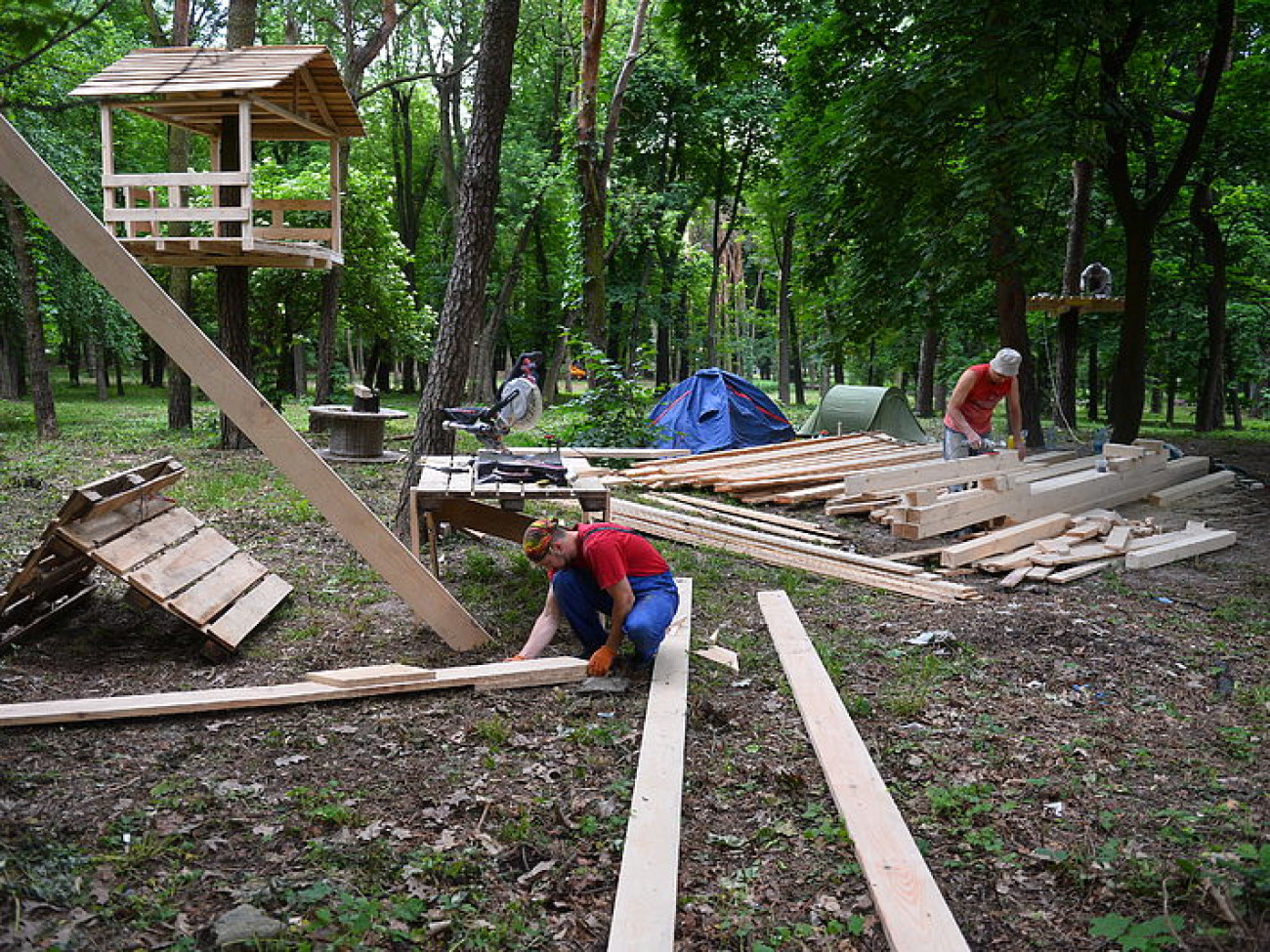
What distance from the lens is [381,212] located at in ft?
63.3

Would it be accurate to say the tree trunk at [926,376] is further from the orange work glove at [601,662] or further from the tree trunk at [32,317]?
the orange work glove at [601,662]

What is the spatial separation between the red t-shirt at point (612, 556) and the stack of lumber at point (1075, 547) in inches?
145

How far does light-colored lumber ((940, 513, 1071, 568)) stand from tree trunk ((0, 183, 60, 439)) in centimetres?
1283

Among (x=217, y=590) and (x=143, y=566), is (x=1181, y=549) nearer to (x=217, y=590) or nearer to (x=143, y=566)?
(x=217, y=590)

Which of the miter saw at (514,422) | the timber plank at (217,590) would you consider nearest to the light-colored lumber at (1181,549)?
the miter saw at (514,422)

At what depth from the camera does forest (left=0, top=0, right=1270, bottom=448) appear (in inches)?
355

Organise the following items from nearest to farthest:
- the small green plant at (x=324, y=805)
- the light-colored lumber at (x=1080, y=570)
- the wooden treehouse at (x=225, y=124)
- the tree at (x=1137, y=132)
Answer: the small green plant at (x=324, y=805)
the light-colored lumber at (x=1080, y=570)
the wooden treehouse at (x=225, y=124)
the tree at (x=1137, y=132)

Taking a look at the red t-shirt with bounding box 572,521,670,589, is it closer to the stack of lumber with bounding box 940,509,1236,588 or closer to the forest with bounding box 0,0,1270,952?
the forest with bounding box 0,0,1270,952

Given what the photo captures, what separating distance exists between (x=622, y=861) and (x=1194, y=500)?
33.8 feet

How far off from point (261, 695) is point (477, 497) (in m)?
1.79

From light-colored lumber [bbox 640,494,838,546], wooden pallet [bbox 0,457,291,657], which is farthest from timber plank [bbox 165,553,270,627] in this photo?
light-colored lumber [bbox 640,494,838,546]

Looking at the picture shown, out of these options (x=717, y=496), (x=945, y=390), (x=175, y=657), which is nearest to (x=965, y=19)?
(x=717, y=496)

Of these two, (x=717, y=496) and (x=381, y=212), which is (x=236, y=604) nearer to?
(x=717, y=496)

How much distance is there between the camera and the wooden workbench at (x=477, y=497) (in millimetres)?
5609
